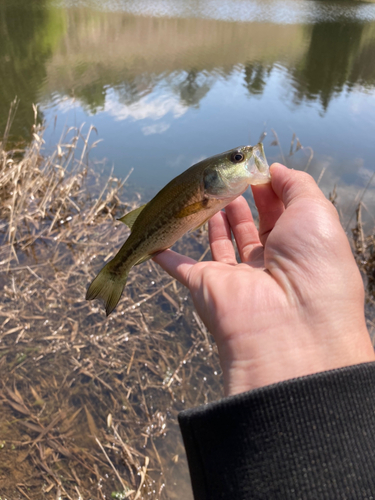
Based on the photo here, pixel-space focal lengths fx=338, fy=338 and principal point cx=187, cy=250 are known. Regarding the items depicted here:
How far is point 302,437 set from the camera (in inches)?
64.3

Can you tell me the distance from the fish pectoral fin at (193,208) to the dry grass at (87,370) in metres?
2.63

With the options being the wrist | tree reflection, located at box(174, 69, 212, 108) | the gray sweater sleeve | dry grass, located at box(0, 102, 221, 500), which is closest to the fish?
the wrist

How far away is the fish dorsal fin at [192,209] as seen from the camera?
8.94 feet

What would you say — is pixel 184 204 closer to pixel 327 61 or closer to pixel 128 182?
pixel 128 182

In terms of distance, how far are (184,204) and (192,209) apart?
76mm

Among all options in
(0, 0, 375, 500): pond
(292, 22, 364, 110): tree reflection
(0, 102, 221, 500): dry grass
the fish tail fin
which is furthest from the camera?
(292, 22, 364, 110): tree reflection

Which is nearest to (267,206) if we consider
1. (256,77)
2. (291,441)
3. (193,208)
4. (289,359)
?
(193,208)

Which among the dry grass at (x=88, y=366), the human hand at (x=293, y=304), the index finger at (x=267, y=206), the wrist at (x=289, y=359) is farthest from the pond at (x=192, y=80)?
the wrist at (x=289, y=359)

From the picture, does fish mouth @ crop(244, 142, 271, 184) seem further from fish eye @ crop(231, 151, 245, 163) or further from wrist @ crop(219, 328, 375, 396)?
wrist @ crop(219, 328, 375, 396)

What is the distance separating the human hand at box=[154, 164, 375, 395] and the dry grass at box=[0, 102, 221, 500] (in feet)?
7.36

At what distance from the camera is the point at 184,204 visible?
2.73 m

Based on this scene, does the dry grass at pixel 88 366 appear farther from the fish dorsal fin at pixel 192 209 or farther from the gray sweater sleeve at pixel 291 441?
the fish dorsal fin at pixel 192 209

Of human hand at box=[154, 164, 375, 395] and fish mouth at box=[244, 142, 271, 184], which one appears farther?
fish mouth at box=[244, 142, 271, 184]

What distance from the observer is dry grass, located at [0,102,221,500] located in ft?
11.9
